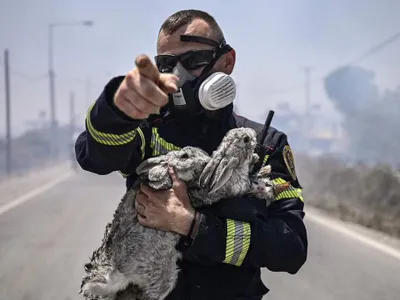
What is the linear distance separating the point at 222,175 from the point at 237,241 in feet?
0.83

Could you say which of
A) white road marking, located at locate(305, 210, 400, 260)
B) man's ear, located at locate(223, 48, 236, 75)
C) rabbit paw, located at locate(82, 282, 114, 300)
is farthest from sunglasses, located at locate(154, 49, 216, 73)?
white road marking, located at locate(305, 210, 400, 260)

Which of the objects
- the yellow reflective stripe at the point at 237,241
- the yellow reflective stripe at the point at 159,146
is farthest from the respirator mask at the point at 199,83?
the yellow reflective stripe at the point at 237,241

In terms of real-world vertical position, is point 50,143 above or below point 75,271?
below

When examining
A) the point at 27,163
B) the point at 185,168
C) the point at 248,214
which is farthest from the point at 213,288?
the point at 27,163

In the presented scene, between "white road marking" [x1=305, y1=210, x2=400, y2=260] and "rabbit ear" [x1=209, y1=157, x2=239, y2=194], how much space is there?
21.6 feet

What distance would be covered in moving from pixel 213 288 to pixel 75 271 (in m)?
5.11

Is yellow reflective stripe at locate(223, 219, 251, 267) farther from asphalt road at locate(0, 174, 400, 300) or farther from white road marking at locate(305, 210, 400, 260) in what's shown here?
white road marking at locate(305, 210, 400, 260)

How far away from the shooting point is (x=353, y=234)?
9.84 meters

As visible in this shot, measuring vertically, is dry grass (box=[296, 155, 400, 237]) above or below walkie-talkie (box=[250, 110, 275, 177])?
below

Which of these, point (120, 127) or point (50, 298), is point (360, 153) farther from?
point (120, 127)

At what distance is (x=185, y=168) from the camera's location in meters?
2.04

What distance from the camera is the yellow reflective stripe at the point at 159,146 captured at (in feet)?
7.19

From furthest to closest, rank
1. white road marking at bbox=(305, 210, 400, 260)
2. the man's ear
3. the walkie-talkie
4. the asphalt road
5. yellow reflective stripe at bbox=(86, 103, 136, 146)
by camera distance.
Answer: white road marking at bbox=(305, 210, 400, 260) < the asphalt road < the man's ear < the walkie-talkie < yellow reflective stripe at bbox=(86, 103, 136, 146)

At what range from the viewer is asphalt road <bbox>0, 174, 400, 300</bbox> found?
616cm
